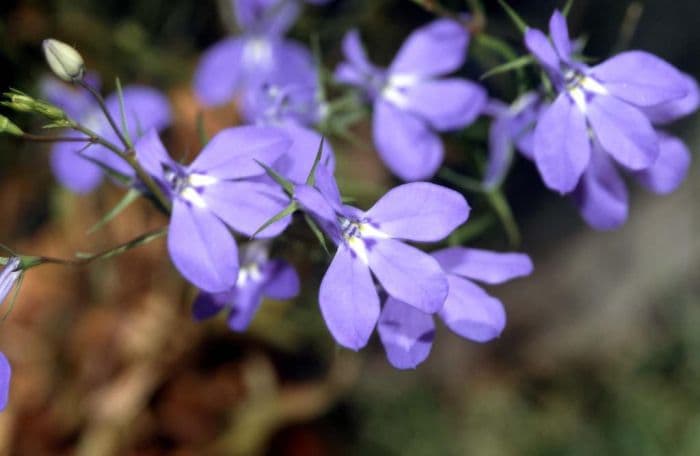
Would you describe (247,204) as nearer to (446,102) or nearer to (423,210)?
(423,210)

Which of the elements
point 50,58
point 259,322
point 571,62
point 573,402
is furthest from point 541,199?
point 50,58

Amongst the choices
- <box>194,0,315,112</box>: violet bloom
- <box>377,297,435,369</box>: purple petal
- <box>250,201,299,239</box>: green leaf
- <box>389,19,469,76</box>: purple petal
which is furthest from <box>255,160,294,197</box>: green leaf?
<box>194,0,315,112</box>: violet bloom

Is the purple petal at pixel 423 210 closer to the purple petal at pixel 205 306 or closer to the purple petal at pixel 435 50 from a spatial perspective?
the purple petal at pixel 205 306

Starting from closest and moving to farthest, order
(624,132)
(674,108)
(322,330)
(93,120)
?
(624,132) → (674,108) → (93,120) → (322,330)

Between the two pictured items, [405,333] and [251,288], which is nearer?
[405,333]

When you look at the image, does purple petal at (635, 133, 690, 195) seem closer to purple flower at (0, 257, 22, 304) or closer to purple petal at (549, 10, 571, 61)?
purple petal at (549, 10, 571, 61)

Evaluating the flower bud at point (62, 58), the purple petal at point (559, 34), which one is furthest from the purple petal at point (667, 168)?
the flower bud at point (62, 58)

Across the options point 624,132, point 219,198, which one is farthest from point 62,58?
point 624,132
